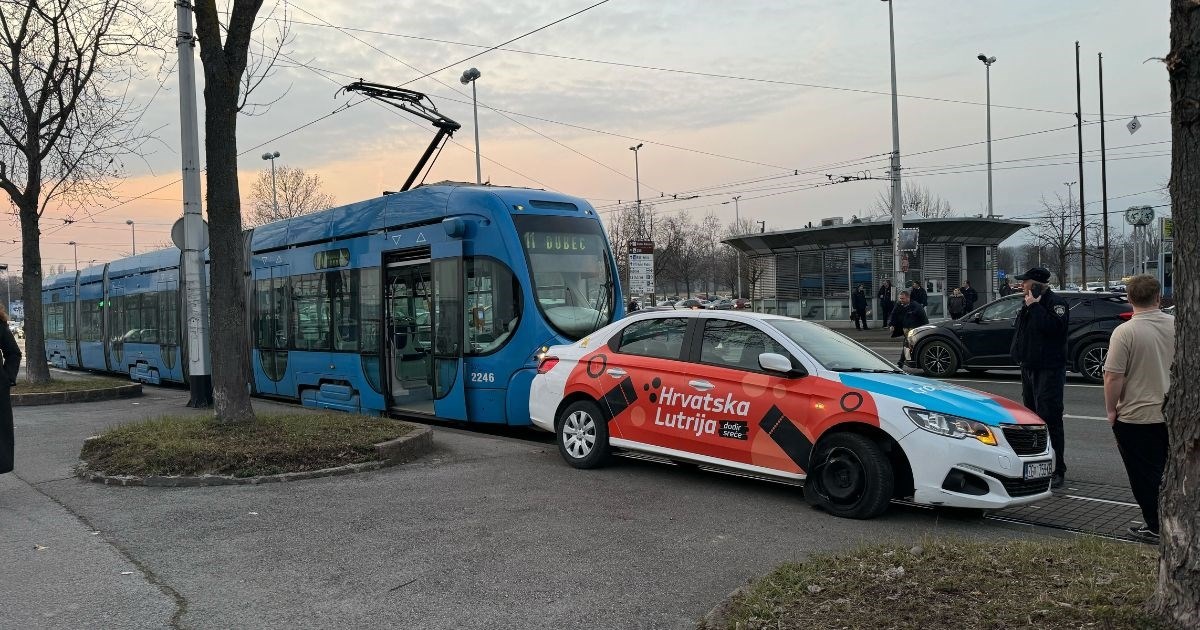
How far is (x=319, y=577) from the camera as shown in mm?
4996

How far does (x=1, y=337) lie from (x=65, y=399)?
28.6ft

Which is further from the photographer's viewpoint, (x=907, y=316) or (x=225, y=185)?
(x=907, y=316)

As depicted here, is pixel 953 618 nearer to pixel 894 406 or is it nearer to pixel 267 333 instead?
pixel 894 406

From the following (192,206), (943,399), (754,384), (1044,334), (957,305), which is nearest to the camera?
(943,399)

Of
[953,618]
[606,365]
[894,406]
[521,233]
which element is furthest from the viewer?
[521,233]

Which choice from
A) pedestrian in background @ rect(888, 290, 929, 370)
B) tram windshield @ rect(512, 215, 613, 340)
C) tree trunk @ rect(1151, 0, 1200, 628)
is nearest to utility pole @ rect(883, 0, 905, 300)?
pedestrian in background @ rect(888, 290, 929, 370)

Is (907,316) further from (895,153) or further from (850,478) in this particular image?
(850,478)

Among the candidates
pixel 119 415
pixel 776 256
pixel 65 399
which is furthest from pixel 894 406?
pixel 776 256

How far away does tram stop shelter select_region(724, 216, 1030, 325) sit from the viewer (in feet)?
112

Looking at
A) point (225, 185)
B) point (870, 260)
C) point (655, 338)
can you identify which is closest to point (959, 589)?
point (655, 338)

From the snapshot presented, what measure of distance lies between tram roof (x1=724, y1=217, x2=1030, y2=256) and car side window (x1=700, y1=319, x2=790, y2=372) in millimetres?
27917

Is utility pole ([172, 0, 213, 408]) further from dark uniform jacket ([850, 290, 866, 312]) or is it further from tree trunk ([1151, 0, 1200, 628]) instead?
dark uniform jacket ([850, 290, 866, 312])

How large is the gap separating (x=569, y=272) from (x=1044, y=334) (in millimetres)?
5438

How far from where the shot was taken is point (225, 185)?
932 centimetres
